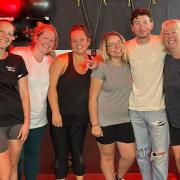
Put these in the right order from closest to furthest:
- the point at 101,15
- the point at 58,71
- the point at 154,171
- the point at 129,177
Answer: the point at 58,71 → the point at 154,171 → the point at 129,177 → the point at 101,15

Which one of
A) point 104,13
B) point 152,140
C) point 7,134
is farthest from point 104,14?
point 7,134

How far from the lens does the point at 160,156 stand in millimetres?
2426

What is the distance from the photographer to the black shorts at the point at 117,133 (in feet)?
8.00

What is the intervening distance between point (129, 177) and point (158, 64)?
1202mm

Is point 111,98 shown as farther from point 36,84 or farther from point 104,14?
point 104,14

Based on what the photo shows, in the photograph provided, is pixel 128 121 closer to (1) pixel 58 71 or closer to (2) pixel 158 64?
(2) pixel 158 64

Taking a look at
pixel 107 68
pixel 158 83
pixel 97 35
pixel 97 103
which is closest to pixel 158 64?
pixel 158 83

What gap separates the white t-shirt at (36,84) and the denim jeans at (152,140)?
629 mm

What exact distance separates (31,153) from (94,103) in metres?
0.59

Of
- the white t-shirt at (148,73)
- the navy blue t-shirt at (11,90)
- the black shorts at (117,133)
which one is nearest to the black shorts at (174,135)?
the white t-shirt at (148,73)

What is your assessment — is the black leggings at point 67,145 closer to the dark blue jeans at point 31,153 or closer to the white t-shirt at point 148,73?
the dark blue jeans at point 31,153

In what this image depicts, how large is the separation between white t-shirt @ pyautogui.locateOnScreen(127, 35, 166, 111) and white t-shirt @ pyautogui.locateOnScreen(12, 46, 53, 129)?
2.01 feet

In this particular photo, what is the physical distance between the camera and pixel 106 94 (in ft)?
7.86

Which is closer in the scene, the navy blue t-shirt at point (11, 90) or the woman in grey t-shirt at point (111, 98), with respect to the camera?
the navy blue t-shirt at point (11, 90)
